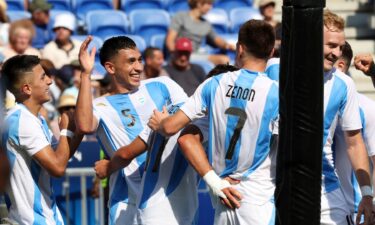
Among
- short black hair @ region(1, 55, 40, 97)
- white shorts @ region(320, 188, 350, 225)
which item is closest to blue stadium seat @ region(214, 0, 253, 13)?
short black hair @ region(1, 55, 40, 97)

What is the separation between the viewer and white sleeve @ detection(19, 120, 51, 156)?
624cm

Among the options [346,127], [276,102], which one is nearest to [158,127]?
[276,102]

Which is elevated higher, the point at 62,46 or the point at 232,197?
the point at 232,197

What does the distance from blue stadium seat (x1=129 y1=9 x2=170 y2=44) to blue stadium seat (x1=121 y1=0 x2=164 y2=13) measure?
1.80 ft

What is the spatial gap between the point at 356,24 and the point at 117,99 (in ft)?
29.6

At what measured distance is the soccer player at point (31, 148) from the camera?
6254 millimetres

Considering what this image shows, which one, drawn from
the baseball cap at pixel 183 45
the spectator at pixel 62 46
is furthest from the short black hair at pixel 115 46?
the spectator at pixel 62 46

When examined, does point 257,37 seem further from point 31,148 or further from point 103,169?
point 31,148

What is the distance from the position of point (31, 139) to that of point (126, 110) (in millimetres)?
907

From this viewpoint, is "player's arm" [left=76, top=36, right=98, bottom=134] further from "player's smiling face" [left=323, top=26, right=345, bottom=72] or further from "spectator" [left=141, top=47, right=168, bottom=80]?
"spectator" [left=141, top=47, right=168, bottom=80]

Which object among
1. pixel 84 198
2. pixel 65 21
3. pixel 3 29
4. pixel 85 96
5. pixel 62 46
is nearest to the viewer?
pixel 85 96

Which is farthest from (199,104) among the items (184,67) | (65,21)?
(65,21)

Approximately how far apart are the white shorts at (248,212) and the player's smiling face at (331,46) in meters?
0.94

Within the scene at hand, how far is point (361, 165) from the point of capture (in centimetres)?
612
